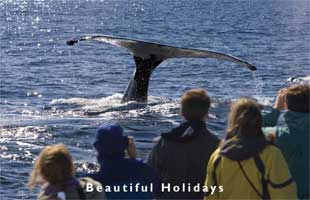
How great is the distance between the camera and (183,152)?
580cm

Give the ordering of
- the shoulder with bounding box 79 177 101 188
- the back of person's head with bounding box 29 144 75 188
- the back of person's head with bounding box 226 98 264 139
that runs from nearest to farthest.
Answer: the back of person's head with bounding box 29 144 75 188, the shoulder with bounding box 79 177 101 188, the back of person's head with bounding box 226 98 264 139

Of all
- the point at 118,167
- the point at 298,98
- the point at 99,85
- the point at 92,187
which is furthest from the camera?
the point at 99,85

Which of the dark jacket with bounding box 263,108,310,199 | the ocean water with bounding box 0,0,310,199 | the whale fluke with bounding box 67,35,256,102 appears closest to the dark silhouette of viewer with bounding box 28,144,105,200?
the dark jacket with bounding box 263,108,310,199

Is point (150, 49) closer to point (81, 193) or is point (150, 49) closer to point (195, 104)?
point (195, 104)

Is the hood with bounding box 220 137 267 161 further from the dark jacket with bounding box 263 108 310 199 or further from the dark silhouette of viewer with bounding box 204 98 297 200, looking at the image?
the dark jacket with bounding box 263 108 310 199

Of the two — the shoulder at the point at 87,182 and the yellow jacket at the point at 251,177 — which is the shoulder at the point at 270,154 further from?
the shoulder at the point at 87,182

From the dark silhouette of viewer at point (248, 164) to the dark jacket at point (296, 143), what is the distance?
55 centimetres

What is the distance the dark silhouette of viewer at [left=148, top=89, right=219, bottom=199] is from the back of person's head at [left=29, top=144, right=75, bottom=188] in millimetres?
967

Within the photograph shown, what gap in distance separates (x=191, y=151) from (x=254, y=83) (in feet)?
58.7

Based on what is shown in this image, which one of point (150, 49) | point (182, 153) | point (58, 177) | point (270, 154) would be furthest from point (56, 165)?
point (150, 49)

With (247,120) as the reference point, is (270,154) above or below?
below

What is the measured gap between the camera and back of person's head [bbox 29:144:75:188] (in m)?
4.97

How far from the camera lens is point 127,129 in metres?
12.6

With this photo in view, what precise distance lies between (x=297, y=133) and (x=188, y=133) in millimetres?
828
